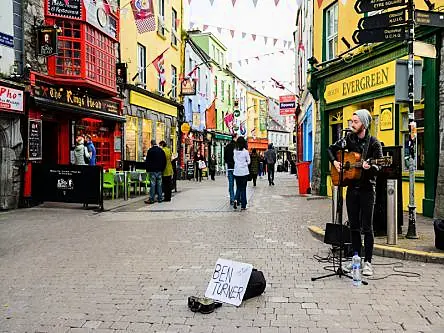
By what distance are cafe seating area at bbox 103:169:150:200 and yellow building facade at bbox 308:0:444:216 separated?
20.2 feet

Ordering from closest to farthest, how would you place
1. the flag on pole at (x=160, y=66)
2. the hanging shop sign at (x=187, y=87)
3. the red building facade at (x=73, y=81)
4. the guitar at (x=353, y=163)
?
the guitar at (x=353, y=163) → the red building facade at (x=73, y=81) → the flag on pole at (x=160, y=66) → the hanging shop sign at (x=187, y=87)

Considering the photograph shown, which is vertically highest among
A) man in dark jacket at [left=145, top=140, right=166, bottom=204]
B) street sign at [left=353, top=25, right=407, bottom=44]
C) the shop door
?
street sign at [left=353, top=25, right=407, bottom=44]

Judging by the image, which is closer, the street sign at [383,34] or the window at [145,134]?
the street sign at [383,34]

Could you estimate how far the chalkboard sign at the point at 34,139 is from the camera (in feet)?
42.4

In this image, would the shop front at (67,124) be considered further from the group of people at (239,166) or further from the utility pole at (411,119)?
the utility pole at (411,119)

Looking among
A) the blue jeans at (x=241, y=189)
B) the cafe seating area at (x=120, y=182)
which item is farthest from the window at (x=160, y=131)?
the blue jeans at (x=241, y=189)

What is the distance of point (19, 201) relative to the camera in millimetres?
12680

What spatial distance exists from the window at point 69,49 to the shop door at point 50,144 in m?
1.96

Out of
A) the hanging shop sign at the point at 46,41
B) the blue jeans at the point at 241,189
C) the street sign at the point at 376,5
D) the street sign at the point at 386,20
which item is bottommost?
the blue jeans at the point at 241,189

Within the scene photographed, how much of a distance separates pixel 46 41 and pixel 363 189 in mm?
10687

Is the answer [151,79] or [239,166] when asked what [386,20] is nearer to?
[239,166]

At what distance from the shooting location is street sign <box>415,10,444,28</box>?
746cm

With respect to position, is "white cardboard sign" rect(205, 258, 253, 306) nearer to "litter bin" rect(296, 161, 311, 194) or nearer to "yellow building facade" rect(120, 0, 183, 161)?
"litter bin" rect(296, 161, 311, 194)

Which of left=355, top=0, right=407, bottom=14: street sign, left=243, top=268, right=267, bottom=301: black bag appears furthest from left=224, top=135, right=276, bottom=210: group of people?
left=243, top=268, right=267, bottom=301: black bag
